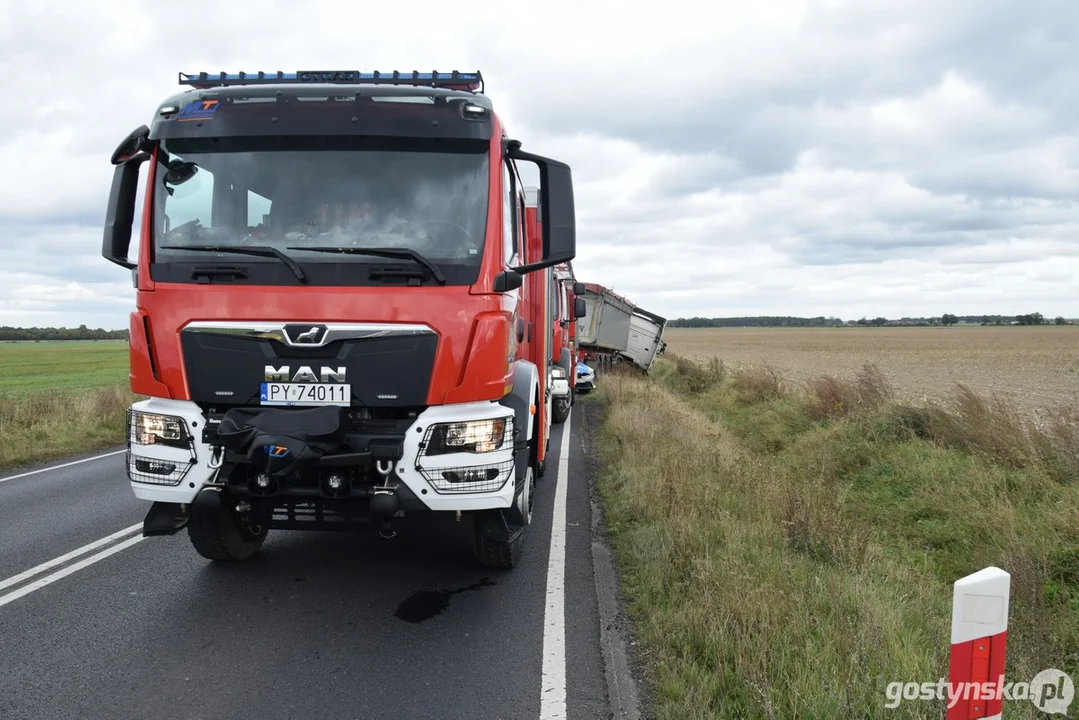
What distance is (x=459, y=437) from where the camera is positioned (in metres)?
4.04

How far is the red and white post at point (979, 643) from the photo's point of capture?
7.50 feet

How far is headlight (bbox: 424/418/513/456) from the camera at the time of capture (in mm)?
4027

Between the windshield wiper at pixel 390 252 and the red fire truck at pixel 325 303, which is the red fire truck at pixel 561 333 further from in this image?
the windshield wiper at pixel 390 252

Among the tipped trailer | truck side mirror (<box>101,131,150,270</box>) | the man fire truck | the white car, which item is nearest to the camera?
truck side mirror (<box>101,131,150,270</box>)

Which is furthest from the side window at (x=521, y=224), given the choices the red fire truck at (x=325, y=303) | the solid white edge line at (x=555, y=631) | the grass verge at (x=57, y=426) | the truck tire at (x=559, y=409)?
the grass verge at (x=57, y=426)

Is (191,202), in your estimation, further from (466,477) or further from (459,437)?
(466,477)

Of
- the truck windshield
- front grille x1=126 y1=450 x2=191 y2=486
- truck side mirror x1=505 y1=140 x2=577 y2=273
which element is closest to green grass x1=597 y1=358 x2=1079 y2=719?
truck side mirror x1=505 y1=140 x2=577 y2=273

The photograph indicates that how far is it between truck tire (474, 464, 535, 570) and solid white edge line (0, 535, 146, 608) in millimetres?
2873

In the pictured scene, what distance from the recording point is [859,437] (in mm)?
9602

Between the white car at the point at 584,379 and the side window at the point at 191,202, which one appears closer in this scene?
the side window at the point at 191,202

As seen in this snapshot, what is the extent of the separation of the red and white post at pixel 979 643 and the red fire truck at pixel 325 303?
7.70 feet

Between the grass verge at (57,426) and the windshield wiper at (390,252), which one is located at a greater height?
the windshield wiper at (390,252)

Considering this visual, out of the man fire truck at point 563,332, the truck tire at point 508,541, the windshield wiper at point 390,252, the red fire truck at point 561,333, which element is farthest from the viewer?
the man fire truck at point 563,332

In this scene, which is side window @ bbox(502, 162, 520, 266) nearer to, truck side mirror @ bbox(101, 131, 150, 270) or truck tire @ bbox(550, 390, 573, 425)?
truck side mirror @ bbox(101, 131, 150, 270)
